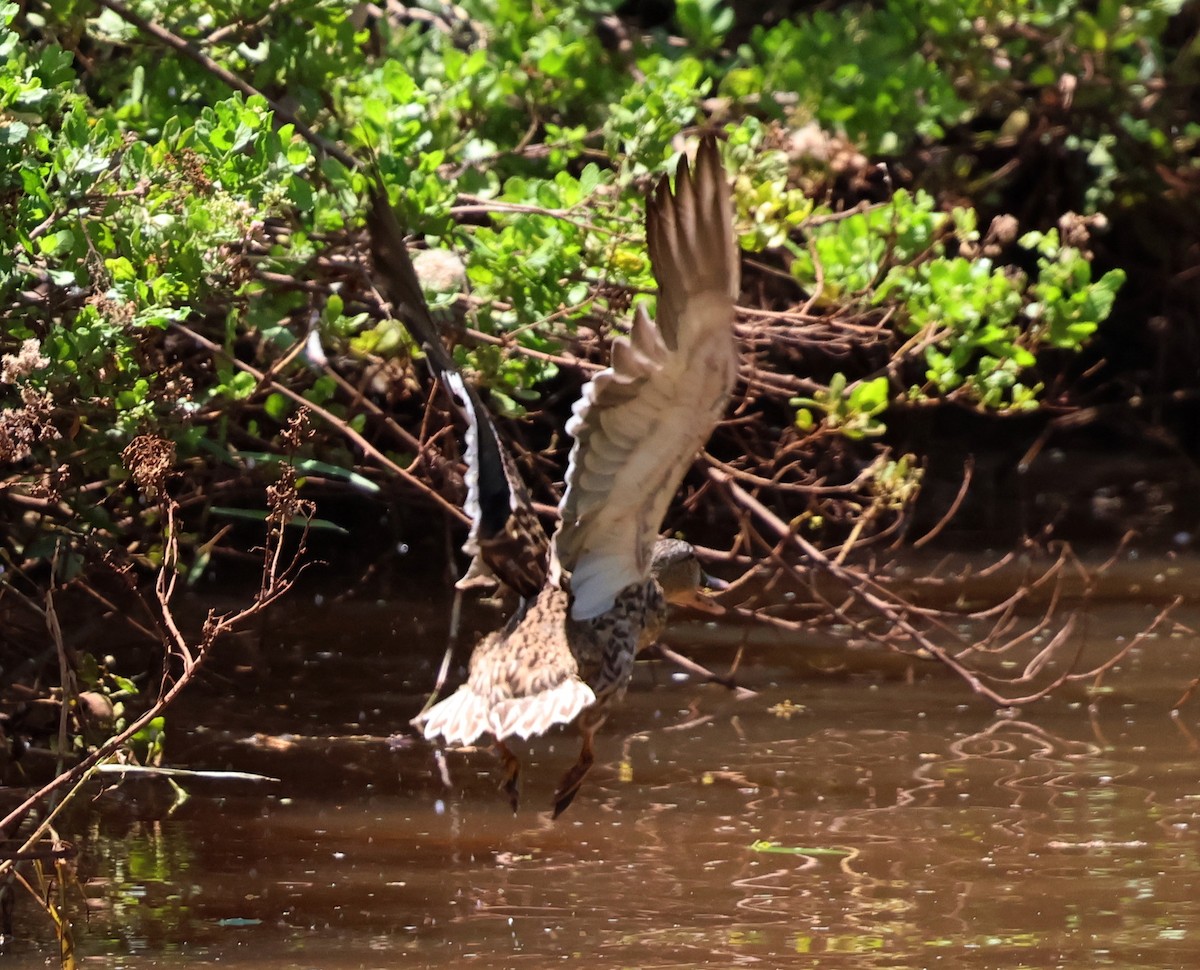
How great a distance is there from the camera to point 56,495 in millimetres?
4527

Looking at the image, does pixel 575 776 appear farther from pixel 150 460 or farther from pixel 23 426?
pixel 23 426

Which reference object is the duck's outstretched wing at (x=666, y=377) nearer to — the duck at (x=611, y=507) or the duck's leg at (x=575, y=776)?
the duck at (x=611, y=507)

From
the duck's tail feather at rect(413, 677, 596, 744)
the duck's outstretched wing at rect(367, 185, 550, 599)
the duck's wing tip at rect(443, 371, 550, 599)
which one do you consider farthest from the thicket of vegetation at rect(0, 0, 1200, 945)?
the duck's tail feather at rect(413, 677, 596, 744)

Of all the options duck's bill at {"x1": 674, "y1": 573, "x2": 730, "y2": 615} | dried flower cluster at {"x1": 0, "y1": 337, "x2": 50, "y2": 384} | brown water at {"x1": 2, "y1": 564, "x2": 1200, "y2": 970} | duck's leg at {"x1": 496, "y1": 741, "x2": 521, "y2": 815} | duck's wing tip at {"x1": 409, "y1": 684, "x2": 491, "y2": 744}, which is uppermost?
dried flower cluster at {"x1": 0, "y1": 337, "x2": 50, "y2": 384}

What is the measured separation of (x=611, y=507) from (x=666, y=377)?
1.72 ft

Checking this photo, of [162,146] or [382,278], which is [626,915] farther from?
[162,146]

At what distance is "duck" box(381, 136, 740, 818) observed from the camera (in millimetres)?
4020

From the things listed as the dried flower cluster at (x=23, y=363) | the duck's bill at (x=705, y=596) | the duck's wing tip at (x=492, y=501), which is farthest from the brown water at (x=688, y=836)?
the dried flower cluster at (x=23, y=363)

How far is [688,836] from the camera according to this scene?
199 inches

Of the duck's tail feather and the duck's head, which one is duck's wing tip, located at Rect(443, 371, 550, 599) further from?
the duck's head

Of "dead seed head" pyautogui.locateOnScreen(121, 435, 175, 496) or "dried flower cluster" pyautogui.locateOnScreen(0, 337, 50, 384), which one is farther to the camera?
"dried flower cluster" pyautogui.locateOnScreen(0, 337, 50, 384)

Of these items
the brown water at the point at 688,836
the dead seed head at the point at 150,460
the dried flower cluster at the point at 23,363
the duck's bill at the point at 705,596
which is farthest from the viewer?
the duck's bill at the point at 705,596

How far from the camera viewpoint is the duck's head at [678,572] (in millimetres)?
5422

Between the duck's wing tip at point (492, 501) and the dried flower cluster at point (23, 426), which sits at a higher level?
the dried flower cluster at point (23, 426)
